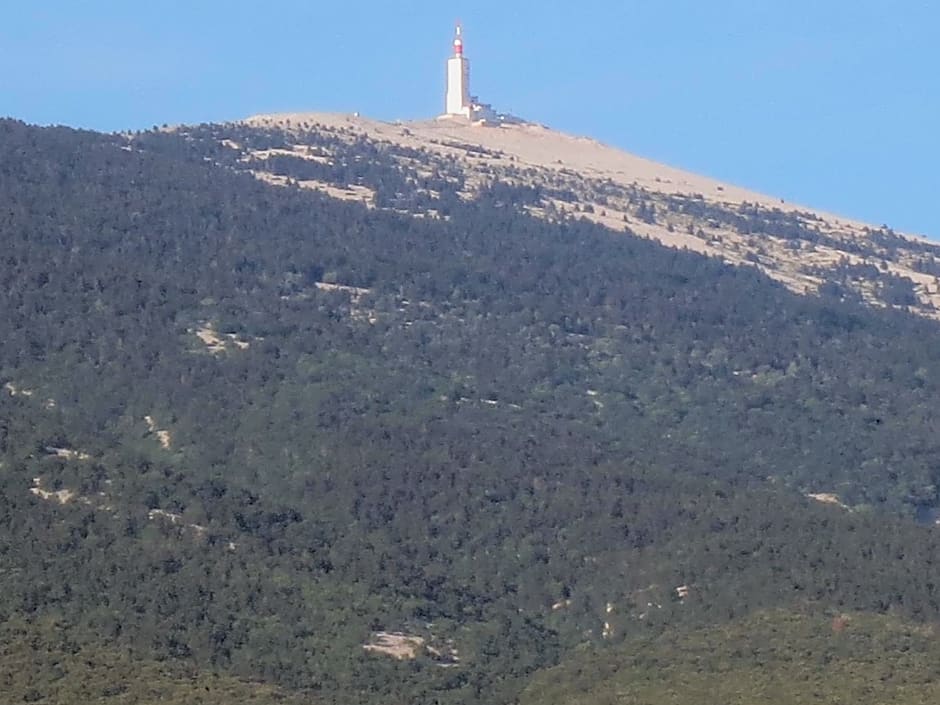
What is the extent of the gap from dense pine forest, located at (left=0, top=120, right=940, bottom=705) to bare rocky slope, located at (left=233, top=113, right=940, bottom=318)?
11.8ft

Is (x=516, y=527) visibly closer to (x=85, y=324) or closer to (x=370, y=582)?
(x=370, y=582)

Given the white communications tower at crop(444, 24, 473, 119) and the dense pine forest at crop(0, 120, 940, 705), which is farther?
the white communications tower at crop(444, 24, 473, 119)

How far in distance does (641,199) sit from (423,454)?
2013 inches

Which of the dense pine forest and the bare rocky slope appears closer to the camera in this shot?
the dense pine forest

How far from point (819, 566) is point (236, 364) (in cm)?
2723

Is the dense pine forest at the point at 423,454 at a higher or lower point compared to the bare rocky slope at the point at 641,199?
lower

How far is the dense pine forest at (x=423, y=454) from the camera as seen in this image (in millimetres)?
61656

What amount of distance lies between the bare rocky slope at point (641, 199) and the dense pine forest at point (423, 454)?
11.8 feet

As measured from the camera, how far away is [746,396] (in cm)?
9250

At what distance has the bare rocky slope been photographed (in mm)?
118188

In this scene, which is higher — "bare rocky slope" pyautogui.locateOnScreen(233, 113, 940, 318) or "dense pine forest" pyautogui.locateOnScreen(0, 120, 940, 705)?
"bare rocky slope" pyautogui.locateOnScreen(233, 113, 940, 318)

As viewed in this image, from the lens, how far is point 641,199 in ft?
421

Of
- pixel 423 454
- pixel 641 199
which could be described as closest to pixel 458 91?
pixel 641 199

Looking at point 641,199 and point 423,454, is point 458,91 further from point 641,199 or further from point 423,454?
point 423,454
